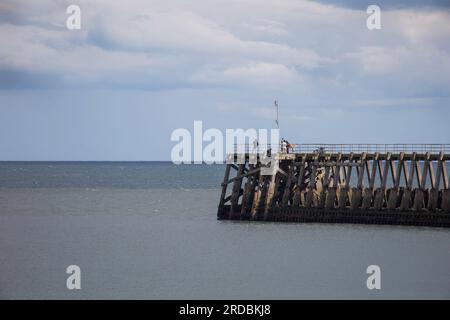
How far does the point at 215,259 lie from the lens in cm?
5003

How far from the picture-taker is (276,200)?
6297 cm

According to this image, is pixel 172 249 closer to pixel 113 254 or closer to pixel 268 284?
pixel 113 254

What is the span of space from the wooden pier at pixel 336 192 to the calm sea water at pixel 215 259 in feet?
2.74

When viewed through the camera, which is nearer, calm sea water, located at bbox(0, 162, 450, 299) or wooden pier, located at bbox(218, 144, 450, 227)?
calm sea water, located at bbox(0, 162, 450, 299)

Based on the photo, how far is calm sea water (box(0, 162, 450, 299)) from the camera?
4234 centimetres

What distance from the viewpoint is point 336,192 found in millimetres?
60250

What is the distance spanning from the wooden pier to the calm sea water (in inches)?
32.9

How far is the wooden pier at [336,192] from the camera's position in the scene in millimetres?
Result: 57875

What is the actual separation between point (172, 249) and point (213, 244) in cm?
231

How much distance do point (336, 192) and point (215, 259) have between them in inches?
483

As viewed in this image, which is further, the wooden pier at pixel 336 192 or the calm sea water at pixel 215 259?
the wooden pier at pixel 336 192

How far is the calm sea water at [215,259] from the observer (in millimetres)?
42344
